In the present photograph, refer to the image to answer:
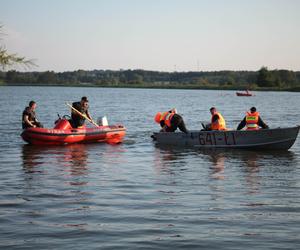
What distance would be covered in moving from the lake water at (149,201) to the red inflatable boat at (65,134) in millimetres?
1363

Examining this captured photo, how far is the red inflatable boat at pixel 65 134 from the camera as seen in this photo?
20500mm

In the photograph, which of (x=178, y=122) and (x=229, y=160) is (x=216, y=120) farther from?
(x=229, y=160)

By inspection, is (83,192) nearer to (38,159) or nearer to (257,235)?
(257,235)

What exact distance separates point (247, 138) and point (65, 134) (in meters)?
6.60

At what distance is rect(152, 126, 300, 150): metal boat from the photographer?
19.6 m

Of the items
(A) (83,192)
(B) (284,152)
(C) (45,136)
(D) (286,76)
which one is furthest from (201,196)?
(D) (286,76)

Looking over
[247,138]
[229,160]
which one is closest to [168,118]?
[247,138]

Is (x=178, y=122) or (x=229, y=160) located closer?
(x=229, y=160)

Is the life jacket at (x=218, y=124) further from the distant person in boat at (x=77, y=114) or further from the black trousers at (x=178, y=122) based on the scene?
the distant person in boat at (x=77, y=114)

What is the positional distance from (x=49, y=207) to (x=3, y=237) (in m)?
2.09

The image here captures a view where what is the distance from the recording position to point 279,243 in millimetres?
8422

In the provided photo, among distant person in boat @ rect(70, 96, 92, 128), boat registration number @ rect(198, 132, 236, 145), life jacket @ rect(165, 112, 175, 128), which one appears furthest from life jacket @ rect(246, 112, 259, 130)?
distant person in boat @ rect(70, 96, 92, 128)

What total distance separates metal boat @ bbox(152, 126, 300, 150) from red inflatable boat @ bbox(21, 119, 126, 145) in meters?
3.40

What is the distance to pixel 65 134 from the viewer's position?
68.8 feet
